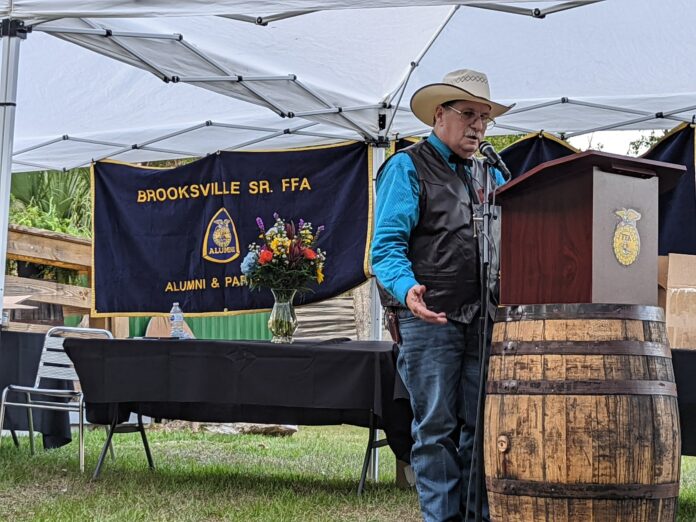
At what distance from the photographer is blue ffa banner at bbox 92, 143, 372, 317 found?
6.82 meters

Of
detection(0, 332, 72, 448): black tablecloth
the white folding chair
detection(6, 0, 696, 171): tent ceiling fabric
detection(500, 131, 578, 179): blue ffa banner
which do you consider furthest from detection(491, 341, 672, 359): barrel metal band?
detection(0, 332, 72, 448): black tablecloth

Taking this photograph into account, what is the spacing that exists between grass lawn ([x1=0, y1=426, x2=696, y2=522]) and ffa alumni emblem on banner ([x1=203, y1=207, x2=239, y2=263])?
1.36 meters

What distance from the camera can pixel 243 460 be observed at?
681 cm

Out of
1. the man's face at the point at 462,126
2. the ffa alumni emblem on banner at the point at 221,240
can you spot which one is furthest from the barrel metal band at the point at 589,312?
the ffa alumni emblem on banner at the point at 221,240

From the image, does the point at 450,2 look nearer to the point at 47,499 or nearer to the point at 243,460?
the point at 47,499

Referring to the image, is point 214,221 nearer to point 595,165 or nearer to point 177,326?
point 177,326

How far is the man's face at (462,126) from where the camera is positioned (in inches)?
141

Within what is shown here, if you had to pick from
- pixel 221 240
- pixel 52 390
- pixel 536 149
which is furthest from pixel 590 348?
pixel 221 240

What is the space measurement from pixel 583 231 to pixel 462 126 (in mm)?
758

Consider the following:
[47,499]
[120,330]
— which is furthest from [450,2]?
[120,330]

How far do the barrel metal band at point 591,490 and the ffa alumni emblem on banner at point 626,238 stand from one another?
0.64 meters

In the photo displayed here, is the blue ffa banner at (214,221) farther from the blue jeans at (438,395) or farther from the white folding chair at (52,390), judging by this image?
the blue jeans at (438,395)

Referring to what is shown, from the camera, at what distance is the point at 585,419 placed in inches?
114

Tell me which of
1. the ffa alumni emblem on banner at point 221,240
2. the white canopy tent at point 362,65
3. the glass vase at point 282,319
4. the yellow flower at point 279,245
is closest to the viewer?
the white canopy tent at point 362,65
